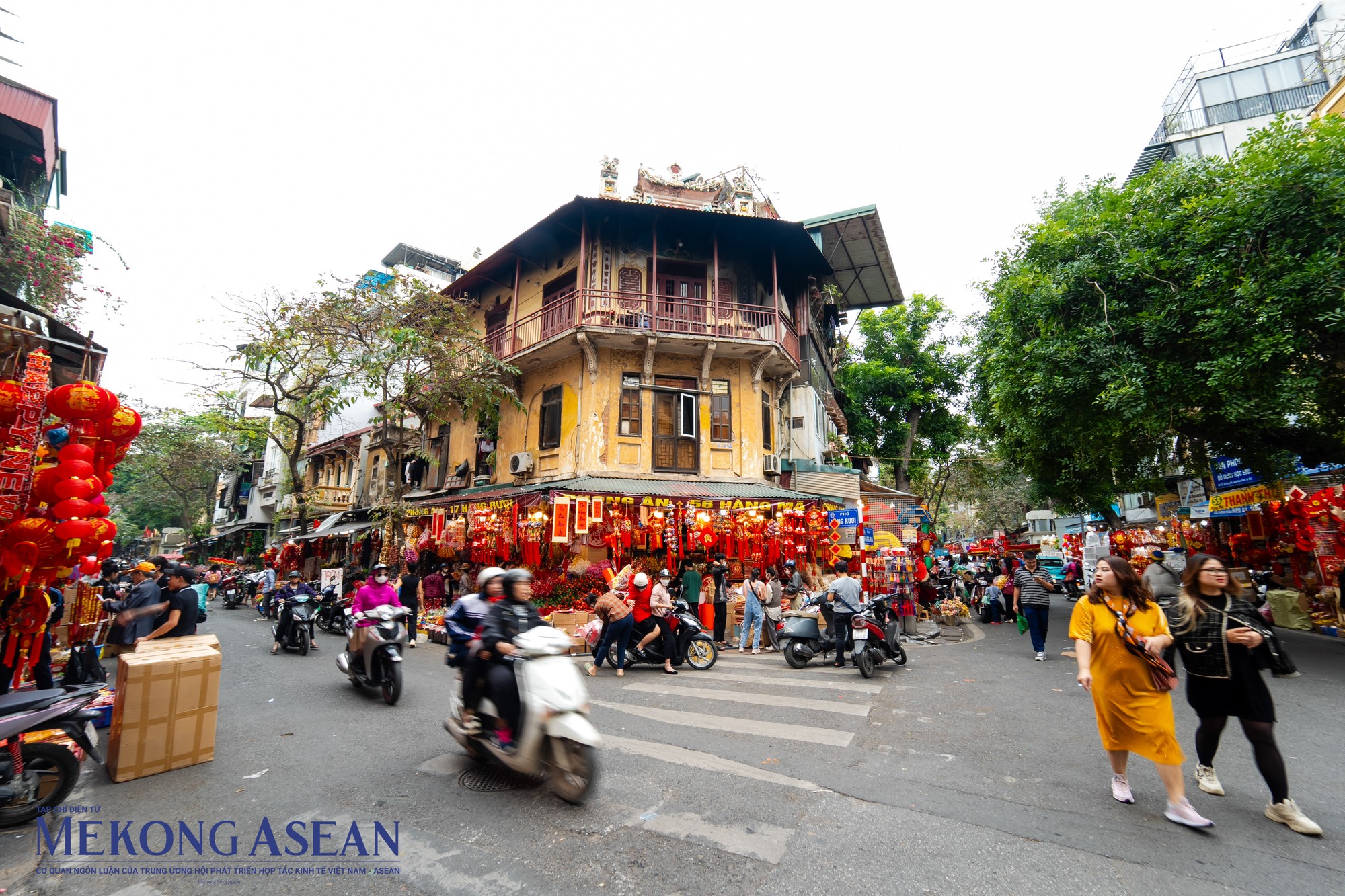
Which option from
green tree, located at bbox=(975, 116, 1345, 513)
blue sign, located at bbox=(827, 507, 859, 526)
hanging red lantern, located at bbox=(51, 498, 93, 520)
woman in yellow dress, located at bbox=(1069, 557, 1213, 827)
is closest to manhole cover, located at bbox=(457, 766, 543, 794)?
woman in yellow dress, located at bbox=(1069, 557, 1213, 827)

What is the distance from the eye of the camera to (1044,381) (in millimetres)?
10484

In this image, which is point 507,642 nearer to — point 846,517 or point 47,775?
point 47,775

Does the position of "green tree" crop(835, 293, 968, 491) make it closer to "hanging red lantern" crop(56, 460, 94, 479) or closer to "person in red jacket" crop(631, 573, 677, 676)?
"person in red jacket" crop(631, 573, 677, 676)

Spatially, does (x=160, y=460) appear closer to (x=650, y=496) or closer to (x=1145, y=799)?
(x=650, y=496)

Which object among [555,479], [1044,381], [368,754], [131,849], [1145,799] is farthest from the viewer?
[555,479]

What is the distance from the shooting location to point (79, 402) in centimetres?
543

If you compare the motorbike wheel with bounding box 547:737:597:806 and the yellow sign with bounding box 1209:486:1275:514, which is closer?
the motorbike wheel with bounding box 547:737:597:806

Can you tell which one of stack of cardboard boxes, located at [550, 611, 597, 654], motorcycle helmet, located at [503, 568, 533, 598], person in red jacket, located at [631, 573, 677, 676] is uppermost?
motorcycle helmet, located at [503, 568, 533, 598]

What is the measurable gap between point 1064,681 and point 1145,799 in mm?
4592

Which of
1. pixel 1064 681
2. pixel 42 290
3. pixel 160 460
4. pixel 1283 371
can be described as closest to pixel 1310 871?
pixel 1064 681

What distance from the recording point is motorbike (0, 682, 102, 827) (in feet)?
11.6

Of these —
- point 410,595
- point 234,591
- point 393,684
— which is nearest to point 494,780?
point 393,684

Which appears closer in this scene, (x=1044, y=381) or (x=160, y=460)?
(x=1044, y=381)

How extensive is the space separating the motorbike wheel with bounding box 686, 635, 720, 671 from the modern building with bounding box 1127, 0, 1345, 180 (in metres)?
25.9
